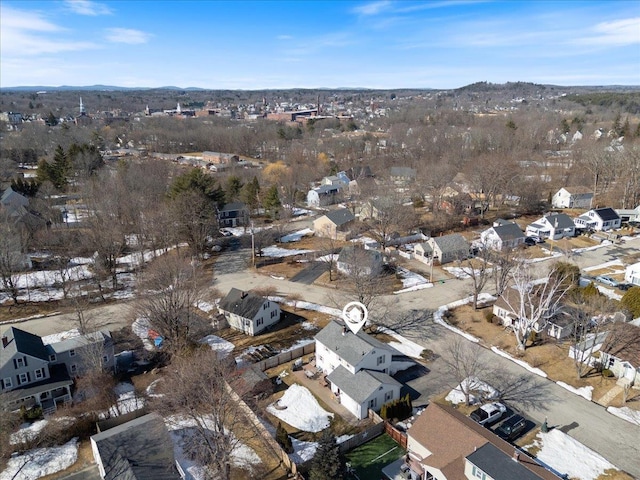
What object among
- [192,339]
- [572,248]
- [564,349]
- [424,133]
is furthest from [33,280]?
[424,133]

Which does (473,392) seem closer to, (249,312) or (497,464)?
(497,464)

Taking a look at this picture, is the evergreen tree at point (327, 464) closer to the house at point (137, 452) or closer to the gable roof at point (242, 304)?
the house at point (137, 452)

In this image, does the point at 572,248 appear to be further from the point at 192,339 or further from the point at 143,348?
the point at 143,348

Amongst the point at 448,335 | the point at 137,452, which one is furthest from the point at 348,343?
the point at 137,452

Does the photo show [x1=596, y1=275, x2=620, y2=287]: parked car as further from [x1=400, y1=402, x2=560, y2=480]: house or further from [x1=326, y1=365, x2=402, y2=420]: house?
[x1=400, y1=402, x2=560, y2=480]: house

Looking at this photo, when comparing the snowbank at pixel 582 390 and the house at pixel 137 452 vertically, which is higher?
the house at pixel 137 452

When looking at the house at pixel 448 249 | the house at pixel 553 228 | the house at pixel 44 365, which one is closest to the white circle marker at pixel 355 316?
the house at pixel 44 365
